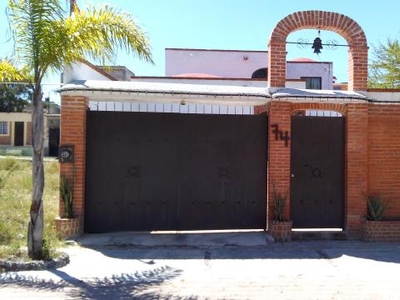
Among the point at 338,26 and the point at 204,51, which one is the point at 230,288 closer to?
the point at 338,26

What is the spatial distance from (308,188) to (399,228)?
6.05 feet

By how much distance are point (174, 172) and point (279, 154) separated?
6.80 ft

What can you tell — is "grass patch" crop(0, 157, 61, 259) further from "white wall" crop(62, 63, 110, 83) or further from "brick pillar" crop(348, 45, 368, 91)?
"brick pillar" crop(348, 45, 368, 91)

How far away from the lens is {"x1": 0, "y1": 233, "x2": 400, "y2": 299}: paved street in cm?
610

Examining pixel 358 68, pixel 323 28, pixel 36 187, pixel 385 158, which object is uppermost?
pixel 323 28

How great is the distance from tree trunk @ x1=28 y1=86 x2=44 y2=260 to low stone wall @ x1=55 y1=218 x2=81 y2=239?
1481mm

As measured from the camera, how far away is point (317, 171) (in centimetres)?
973

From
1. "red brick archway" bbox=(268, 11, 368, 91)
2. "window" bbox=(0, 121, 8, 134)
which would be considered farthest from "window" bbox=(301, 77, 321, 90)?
"window" bbox=(0, 121, 8, 134)

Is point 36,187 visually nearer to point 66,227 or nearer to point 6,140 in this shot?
point 66,227

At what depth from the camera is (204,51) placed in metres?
32.5

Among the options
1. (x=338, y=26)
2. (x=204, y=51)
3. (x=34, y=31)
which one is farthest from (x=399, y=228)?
(x=204, y=51)

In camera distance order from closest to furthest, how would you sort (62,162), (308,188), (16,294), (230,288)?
(16,294) < (230,288) < (62,162) < (308,188)

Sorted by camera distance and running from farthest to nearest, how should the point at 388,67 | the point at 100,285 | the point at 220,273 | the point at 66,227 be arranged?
1. the point at 388,67
2. the point at 66,227
3. the point at 220,273
4. the point at 100,285

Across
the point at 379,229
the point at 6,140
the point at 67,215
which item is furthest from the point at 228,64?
the point at 6,140
